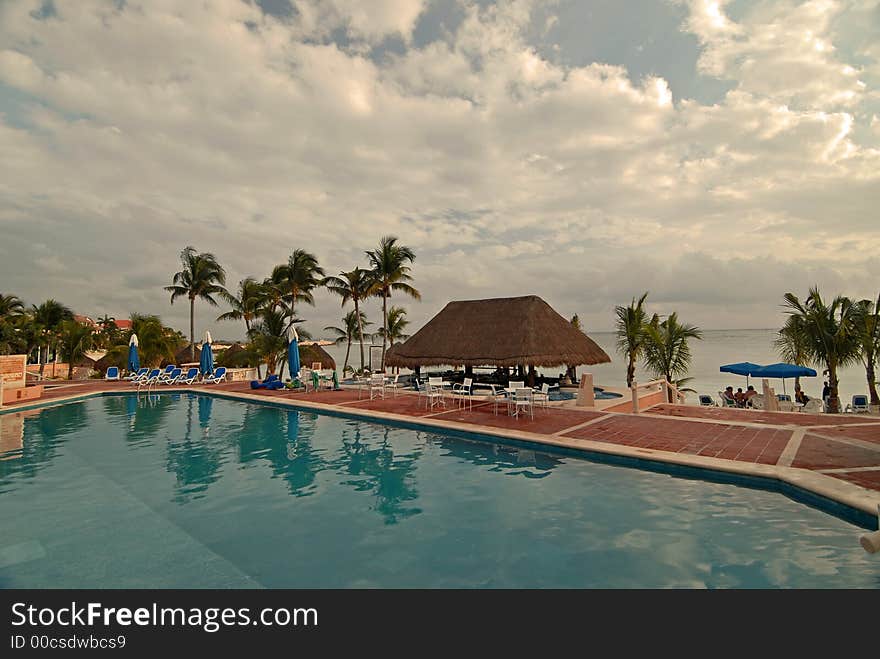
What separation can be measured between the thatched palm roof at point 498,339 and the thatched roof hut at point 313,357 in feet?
33.3

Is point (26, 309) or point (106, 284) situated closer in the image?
point (106, 284)

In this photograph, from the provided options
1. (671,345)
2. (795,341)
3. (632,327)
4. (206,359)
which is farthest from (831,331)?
(206,359)

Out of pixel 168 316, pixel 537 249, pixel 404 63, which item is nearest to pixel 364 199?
pixel 404 63

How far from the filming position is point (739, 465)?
6.49 metres

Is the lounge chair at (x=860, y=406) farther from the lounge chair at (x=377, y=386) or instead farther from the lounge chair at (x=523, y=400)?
the lounge chair at (x=377, y=386)

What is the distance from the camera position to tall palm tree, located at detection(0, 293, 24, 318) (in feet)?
106

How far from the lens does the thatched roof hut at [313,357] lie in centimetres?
2864

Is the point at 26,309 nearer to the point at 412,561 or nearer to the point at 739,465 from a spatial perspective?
the point at 412,561

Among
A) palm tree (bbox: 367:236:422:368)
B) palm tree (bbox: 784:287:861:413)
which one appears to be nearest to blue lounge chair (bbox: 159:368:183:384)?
palm tree (bbox: 367:236:422:368)

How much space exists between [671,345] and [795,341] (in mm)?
4147

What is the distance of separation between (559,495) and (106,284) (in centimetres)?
3403

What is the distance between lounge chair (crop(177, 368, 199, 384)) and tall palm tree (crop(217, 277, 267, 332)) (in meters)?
7.93

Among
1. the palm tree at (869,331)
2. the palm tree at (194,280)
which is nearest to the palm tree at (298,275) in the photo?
the palm tree at (194,280)

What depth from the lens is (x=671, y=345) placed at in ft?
57.9
